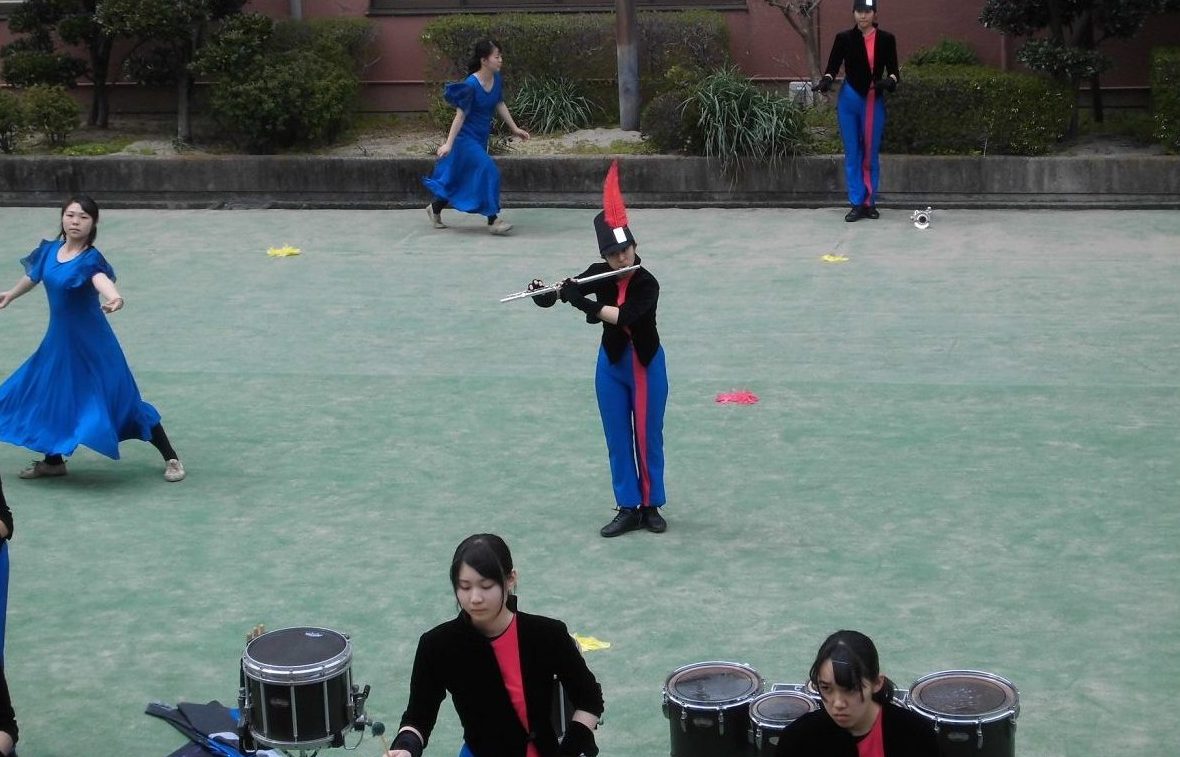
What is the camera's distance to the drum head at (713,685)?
462 centimetres

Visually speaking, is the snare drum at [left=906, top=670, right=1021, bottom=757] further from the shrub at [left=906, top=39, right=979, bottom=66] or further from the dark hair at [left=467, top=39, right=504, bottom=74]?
the shrub at [left=906, top=39, right=979, bottom=66]

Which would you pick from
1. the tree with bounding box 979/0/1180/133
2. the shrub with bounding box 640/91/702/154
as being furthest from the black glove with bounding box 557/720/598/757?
the tree with bounding box 979/0/1180/133

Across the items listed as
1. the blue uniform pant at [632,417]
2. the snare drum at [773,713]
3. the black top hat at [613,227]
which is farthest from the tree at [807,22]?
the snare drum at [773,713]

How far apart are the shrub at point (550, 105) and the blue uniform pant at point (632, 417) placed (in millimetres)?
9187

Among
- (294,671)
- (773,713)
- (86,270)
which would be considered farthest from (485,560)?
(86,270)

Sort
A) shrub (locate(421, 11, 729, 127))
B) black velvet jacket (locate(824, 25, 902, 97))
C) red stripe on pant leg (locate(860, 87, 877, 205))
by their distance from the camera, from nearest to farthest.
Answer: black velvet jacket (locate(824, 25, 902, 97)) → red stripe on pant leg (locate(860, 87, 877, 205)) → shrub (locate(421, 11, 729, 127))

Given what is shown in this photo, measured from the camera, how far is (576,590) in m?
6.93

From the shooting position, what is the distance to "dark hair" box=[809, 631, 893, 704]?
13.8 ft

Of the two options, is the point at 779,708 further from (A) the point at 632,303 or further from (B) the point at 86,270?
(B) the point at 86,270

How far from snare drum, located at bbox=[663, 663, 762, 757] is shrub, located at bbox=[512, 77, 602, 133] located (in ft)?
39.6

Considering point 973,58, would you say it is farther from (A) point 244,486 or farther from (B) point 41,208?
(A) point 244,486

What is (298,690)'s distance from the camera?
4582mm

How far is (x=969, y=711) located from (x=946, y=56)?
1214 centimetres

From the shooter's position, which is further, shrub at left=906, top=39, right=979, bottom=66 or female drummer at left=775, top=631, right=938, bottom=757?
shrub at left=906, top=39, right=979, bottom=66
